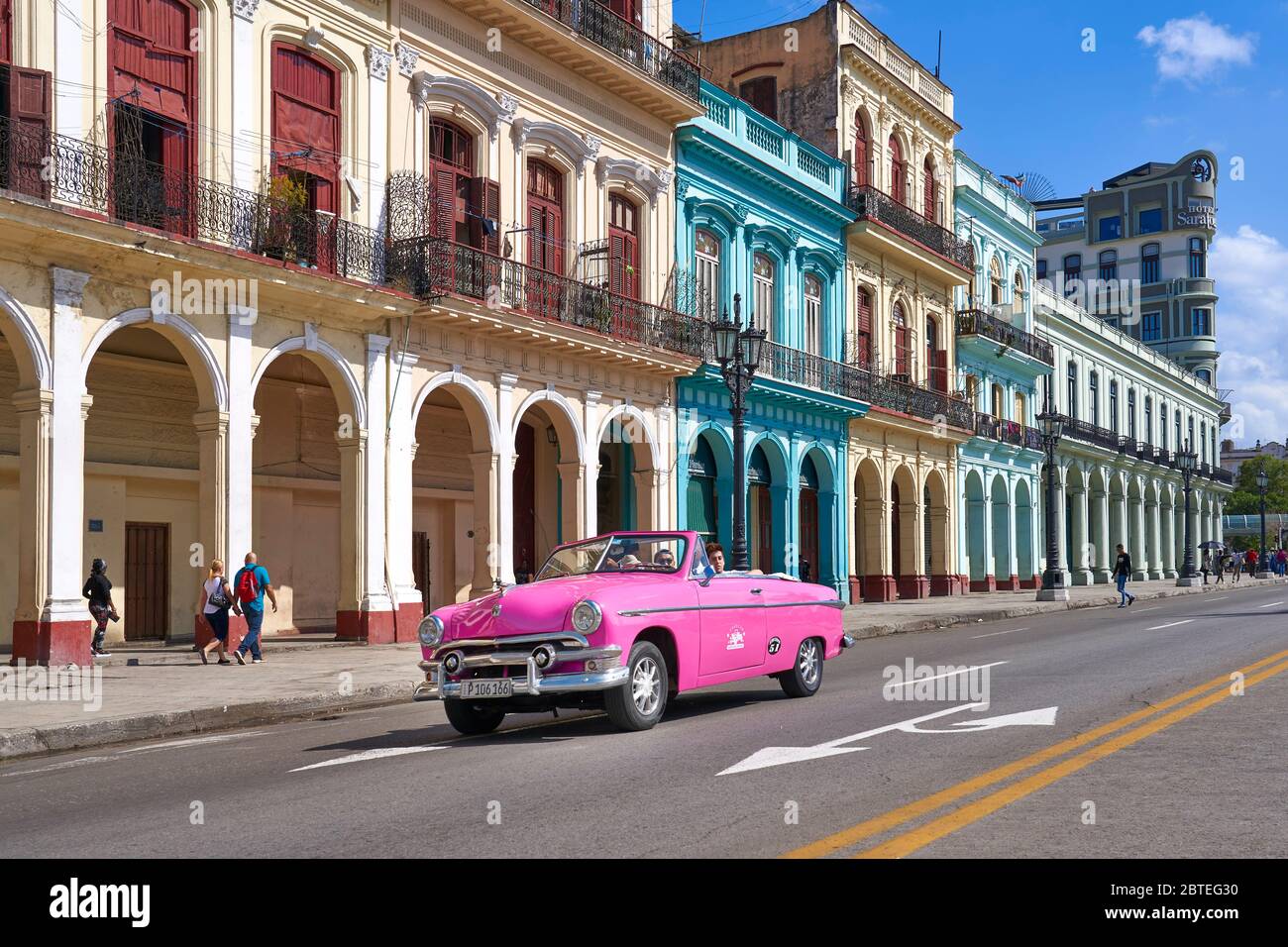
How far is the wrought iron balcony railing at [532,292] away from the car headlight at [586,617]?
1246 centimetres

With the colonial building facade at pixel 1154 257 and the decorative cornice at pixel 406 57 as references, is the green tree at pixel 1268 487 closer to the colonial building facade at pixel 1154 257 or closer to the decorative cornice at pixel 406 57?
the colonial building facade at pixel 1154 257

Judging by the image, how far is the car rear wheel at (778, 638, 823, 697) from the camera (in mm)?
12094

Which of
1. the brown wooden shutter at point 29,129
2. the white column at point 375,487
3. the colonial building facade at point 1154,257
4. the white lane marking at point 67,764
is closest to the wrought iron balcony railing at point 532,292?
the white column at point 375,487

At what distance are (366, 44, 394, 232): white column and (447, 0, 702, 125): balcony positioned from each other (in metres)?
1.95

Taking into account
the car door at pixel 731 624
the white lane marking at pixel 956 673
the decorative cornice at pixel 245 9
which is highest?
the decorative cornice at pixel 245 9

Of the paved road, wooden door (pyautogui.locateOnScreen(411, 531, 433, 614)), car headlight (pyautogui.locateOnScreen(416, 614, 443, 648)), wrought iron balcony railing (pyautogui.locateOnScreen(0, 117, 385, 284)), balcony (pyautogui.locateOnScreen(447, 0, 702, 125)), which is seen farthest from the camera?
wooden door (pyautogui.locateOnScreen(411, 531, 433, 614))

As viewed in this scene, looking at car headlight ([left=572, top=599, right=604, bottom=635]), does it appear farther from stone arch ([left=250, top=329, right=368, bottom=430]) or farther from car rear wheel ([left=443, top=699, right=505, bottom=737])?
stone arch ([left=250, top=329, right=368, bottom=430])

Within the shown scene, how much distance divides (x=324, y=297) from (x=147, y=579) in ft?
18.3

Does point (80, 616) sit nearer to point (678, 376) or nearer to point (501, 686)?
point (501, 686)

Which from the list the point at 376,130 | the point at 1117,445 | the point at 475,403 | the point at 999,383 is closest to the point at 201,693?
the point at 475,403

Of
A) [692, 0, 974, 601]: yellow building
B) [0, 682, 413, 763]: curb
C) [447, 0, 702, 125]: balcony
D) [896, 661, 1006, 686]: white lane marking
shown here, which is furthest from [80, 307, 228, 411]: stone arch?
[692, 0, 974, 601]: yellow building

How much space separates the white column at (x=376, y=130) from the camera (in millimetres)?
21078
